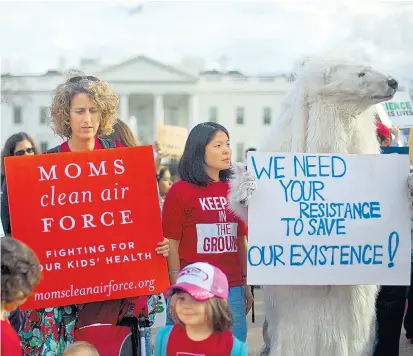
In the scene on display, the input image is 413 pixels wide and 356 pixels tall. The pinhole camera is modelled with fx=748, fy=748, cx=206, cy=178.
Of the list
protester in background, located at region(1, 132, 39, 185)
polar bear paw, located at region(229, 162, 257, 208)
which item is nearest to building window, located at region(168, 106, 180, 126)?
protester in background, located at region(1, 132, 39, 185)

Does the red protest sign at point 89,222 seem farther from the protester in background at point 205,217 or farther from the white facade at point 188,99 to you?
the white facade at point 188,99

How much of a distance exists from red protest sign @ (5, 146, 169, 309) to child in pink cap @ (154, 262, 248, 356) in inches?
21.5

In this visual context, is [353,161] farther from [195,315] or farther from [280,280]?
[195,315]

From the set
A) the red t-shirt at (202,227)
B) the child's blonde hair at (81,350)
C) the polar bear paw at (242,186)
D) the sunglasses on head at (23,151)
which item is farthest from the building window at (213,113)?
the child's blonde hair at (81,350)

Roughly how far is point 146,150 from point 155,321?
→ 0.91m

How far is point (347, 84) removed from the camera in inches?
156

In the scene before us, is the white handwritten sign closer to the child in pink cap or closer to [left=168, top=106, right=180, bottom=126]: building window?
the child in pink cap

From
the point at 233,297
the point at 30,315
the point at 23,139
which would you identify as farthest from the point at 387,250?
the point at 23,139

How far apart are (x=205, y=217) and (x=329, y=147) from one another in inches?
30.0

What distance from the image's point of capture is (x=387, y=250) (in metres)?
3.92

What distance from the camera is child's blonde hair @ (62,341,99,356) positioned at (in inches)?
133

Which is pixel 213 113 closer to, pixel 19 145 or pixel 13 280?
pixel 19 145

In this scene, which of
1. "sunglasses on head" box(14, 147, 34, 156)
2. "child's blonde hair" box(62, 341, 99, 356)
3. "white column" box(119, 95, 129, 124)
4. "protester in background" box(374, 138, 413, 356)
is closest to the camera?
"child's blonde hair" box(62, 341, 99, 356)

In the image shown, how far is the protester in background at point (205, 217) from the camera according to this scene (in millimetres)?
3967
